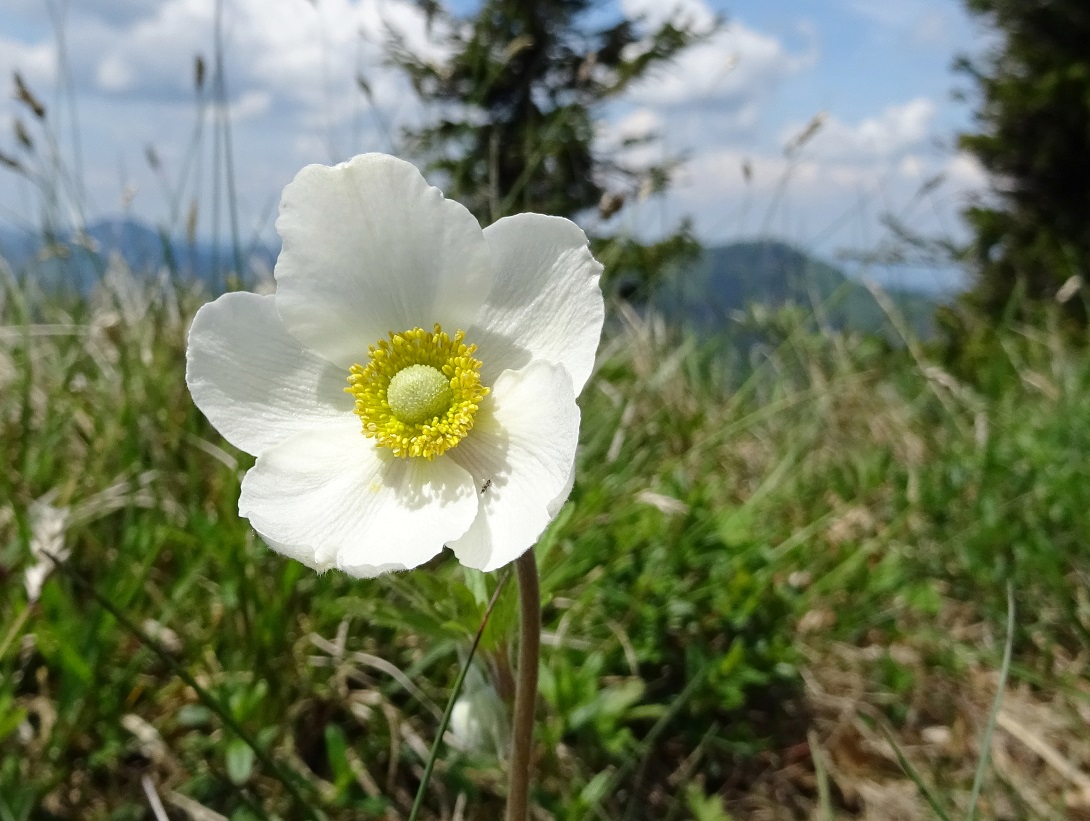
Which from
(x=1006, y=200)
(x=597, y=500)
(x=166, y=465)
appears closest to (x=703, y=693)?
(x=597, y=500)

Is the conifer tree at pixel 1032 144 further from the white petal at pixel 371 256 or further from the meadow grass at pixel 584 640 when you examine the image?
the white petal at pixel 371 256

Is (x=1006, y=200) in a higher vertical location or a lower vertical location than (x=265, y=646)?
lower

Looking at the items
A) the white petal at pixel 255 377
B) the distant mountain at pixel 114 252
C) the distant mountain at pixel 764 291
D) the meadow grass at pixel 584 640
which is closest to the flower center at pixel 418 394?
the white petal at pixel 255 377

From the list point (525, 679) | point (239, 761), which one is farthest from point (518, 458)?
point (239, 761)

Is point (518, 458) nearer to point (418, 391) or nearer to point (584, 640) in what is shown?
point (418, 391)

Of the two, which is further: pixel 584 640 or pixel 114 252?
pixel 114 252

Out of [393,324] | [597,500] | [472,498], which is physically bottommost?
[597,500]

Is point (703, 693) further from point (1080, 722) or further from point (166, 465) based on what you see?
point (166, 465)
